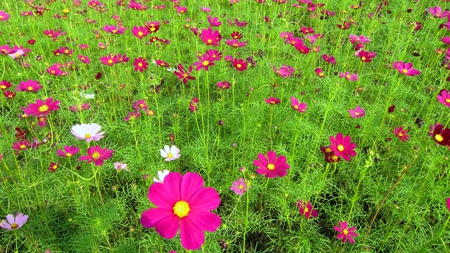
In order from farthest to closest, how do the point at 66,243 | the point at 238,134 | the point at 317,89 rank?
1. the point at 317,89
2. the point at 238,134
3. the point at 66,243

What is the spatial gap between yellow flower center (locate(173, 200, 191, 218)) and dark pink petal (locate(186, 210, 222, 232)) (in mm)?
12

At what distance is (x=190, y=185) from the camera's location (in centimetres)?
74

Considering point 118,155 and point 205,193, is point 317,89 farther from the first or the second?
point 205,193

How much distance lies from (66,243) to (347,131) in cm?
167

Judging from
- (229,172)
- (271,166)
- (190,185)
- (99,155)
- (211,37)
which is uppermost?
(190,185)

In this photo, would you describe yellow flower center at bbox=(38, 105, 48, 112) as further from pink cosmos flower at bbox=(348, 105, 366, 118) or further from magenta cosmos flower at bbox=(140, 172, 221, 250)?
pink cosmos flower at bbox=(348, 105, 366, 118)

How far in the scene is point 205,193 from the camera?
736 millimetres

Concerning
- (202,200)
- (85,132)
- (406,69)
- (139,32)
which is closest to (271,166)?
(202,200)

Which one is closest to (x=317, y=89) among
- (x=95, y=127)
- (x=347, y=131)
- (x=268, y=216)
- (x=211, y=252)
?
(x=347, y=131)

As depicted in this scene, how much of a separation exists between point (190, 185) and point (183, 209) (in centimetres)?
6

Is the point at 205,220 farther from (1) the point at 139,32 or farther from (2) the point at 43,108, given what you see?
(1) the point at 139,32

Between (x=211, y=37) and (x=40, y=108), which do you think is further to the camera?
(x=211, y=37)

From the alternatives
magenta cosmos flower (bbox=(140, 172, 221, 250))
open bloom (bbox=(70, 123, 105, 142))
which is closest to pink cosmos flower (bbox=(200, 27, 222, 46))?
open bloom (bbox=(70, 123, 105, 142))

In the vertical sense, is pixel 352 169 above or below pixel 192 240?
below
